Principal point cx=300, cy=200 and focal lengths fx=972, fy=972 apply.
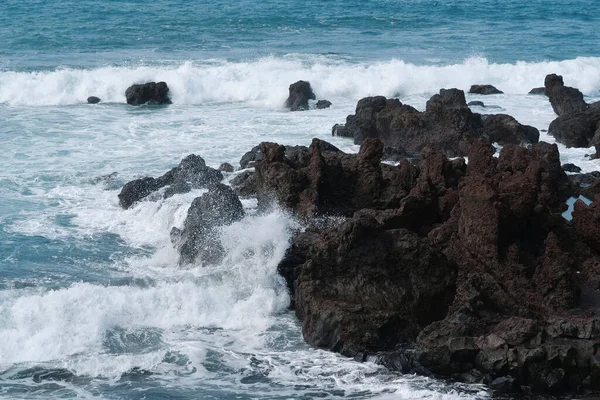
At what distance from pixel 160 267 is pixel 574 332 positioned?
327 inches

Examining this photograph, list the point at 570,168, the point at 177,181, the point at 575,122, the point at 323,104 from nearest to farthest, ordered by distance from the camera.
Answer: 1. the point at 177,181
2. the point at 570,168
3. the point at 575,122
4. the point at 323,104

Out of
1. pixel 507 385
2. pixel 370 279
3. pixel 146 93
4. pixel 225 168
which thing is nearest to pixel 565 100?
pixel 225 168

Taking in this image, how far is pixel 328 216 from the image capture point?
1855 centimetres

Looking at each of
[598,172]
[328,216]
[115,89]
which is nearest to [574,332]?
[328,216]

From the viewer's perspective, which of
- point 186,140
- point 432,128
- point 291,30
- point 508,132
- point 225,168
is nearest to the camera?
point 225,168

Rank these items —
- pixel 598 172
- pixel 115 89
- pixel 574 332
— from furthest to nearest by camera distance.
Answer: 1. pixel 115 89
2. pixel 598 172
3. pixel 574 332

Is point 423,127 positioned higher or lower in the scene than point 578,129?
higher

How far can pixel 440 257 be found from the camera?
15852 mm

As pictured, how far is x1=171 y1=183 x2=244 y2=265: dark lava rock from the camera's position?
18.7 metres

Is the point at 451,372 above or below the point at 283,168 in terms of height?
below

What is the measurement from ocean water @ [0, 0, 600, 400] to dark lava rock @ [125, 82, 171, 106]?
0.77 m

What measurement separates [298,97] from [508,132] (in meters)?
9.05

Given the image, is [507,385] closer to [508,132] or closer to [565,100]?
[508,132]

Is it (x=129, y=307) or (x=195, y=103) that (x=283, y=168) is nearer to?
(x=129, y=307)
